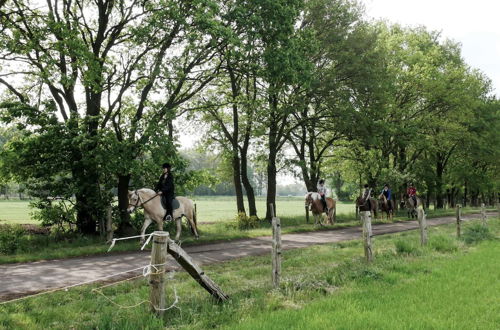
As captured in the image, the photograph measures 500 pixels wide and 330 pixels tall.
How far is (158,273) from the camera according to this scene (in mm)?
5453

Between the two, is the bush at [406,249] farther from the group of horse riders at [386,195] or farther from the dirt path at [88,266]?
the group of horse riders at [386,195]

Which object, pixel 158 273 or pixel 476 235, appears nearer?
pixel 158 273

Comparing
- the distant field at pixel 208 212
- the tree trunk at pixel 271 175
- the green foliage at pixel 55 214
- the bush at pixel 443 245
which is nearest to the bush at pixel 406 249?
the bush at pixel 443 245

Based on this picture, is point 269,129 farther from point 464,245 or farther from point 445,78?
point 445,78

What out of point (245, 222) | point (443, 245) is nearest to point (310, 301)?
point (443, 245)

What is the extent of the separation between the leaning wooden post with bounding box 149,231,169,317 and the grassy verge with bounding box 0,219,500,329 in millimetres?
199

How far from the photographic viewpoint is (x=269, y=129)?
88.8 ft

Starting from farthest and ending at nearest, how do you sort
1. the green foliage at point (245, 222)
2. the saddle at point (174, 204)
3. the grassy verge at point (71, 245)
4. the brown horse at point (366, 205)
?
the brown horse at point (366, 205), the green foliage at point (245, 222), the saddle at point (174, 204), the grassy verge at point (71, 245)

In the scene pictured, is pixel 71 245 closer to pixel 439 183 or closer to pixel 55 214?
pixel 55 214

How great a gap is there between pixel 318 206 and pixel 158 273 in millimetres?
18153

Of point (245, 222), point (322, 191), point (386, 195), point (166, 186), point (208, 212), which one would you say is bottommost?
point (208, 212)

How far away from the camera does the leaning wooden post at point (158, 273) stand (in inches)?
217

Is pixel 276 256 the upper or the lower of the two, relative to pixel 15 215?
upper

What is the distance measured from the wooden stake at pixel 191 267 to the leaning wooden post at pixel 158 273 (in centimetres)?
16
